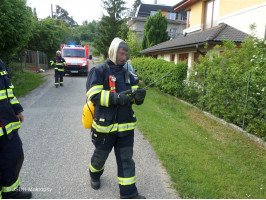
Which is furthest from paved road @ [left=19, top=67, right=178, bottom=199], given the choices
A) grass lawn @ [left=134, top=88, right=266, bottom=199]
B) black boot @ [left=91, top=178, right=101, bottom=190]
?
grass lawn @ [left=134, top=88, right=266, bottom=199]

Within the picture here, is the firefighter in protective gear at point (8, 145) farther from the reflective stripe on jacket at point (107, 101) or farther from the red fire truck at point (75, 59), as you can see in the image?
the red fire truck at point (75, 59)

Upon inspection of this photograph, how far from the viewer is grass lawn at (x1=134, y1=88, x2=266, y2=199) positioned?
10.7 ft

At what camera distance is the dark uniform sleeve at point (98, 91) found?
8.57ft

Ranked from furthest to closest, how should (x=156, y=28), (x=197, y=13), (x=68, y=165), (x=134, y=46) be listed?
(x=134, y=46) < (x=156, y=28) < (x=197, y=13) < (x=68, y=165)

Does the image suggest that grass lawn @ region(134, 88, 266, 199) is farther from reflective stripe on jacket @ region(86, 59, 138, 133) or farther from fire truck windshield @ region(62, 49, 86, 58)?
fire truck windshield @ region(62, 49, 86, 58)

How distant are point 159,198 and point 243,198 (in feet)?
3.91

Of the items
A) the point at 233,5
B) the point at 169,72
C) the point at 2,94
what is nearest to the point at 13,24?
the point at 169,72

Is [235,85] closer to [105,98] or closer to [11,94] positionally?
[105,98]

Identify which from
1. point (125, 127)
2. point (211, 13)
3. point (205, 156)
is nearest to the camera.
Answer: point (125, 127)

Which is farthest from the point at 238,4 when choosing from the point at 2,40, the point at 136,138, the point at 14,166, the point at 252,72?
the point at 14,166

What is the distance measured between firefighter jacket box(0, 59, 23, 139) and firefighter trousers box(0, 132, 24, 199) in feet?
0.28

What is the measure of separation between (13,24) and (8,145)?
7785 mm

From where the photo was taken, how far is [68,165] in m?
3.79

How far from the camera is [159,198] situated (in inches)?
117
